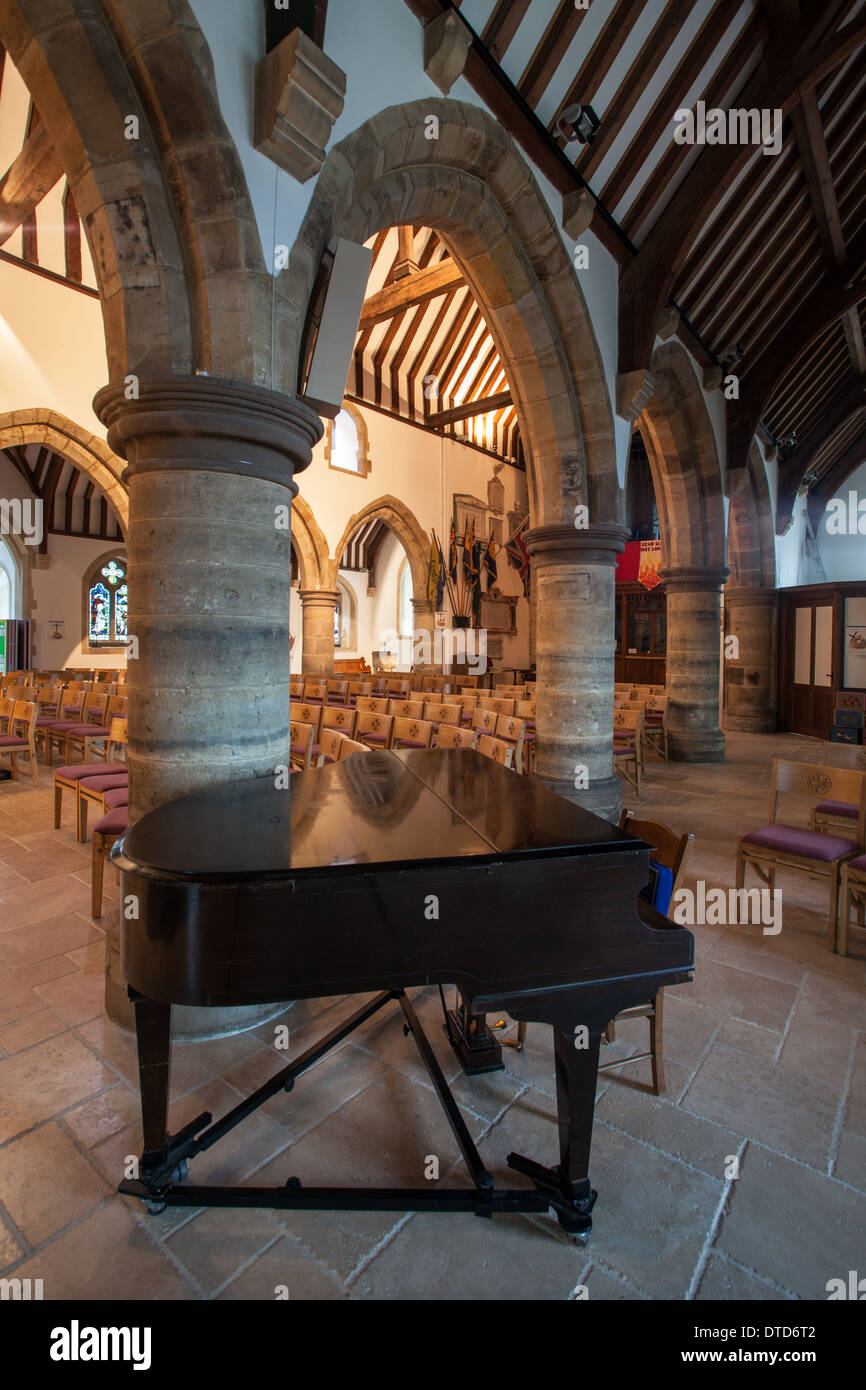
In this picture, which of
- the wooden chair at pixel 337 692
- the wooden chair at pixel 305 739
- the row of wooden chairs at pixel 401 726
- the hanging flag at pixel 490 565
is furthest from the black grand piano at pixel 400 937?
the hanging flag at pixel 490 565

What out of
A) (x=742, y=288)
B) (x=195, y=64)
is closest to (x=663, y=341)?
(x=742, y=288)

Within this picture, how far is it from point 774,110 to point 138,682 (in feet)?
20.4

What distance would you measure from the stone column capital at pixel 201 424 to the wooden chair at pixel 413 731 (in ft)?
9.45

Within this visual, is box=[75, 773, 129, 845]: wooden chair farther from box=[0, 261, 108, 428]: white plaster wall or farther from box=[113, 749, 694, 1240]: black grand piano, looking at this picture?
box=[0, 261, 108, 428]: white plaster wall

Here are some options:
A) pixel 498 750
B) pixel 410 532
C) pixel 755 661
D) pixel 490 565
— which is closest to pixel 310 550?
pixel 410 532

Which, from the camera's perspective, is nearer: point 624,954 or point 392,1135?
point 624,954

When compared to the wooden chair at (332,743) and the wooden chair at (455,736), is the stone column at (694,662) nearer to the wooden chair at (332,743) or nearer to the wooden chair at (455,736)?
the wooden chair at (455,736)

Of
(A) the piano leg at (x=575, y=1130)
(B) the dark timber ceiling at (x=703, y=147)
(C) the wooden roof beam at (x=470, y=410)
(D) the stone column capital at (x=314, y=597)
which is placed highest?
(C) the wooden roof beam at (x=470, y=410)

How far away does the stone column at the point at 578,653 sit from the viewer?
17.0ft

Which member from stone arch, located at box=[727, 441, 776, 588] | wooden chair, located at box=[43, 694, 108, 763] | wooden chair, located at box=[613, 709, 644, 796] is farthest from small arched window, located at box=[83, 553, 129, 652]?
stone arch, located at box=[727, 441, 776, 588]

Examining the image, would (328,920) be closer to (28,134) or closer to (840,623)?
(28,134)

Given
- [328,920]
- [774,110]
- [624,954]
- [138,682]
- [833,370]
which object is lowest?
[624,954]

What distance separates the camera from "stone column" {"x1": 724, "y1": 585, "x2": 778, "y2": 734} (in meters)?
11.5
